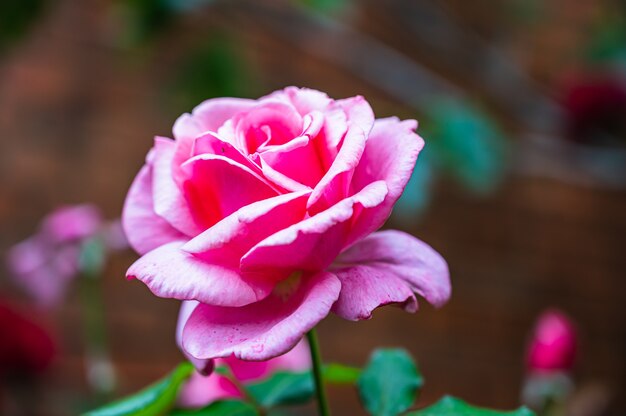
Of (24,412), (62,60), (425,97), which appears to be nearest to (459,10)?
(425,97)

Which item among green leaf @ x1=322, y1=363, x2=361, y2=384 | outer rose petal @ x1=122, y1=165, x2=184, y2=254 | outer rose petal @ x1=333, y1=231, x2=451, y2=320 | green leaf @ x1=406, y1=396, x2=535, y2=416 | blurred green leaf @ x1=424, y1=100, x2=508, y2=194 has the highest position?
outer rose petal @ x1=333, y1=231, x2=451, y2=320

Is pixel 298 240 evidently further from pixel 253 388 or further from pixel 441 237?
pixel 441 237

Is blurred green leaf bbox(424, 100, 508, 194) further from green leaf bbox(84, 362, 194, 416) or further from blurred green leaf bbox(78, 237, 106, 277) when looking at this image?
green leaf bbox(84, 362, 194, 416)

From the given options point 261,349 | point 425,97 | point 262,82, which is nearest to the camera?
point 261,349

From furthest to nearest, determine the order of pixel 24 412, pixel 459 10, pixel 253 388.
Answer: pixel 459 10, pixel 24 412, pixel 253 388

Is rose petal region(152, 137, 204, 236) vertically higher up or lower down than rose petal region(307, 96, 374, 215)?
lower down

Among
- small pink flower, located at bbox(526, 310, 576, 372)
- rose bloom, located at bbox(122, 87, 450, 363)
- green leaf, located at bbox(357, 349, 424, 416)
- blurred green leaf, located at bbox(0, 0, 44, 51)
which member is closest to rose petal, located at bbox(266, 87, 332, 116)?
rose bloom, located at bbox(122, 87, 450, 363)

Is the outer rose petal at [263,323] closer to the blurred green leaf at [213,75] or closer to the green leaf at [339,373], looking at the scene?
the green leaf at [339,373]
